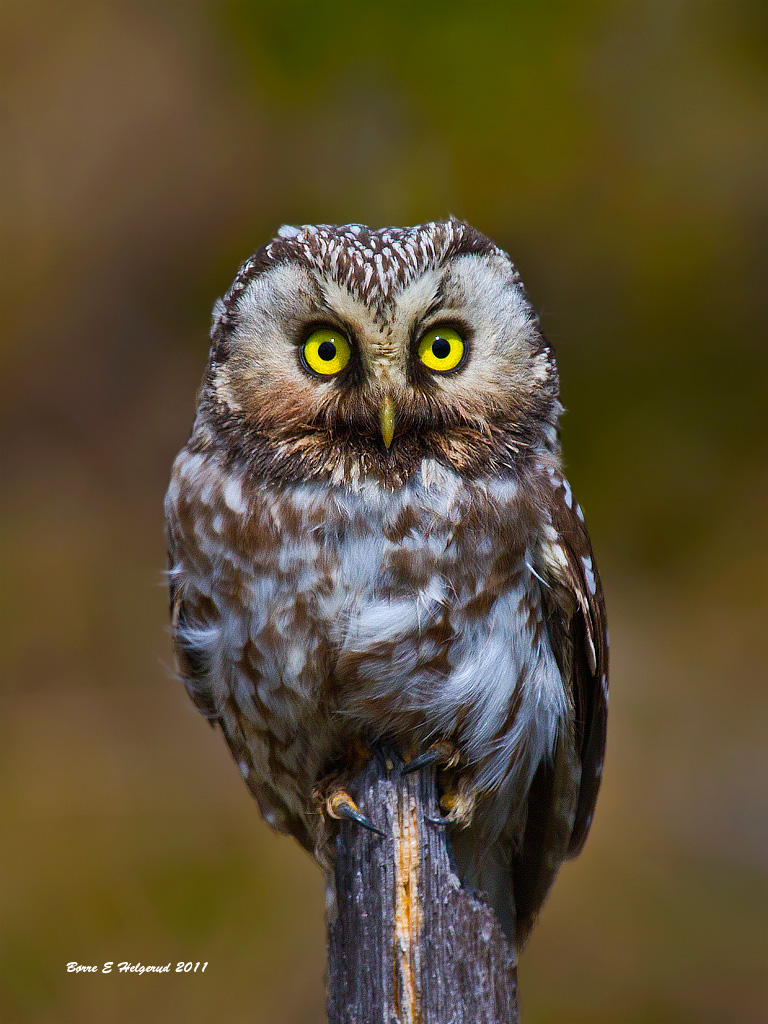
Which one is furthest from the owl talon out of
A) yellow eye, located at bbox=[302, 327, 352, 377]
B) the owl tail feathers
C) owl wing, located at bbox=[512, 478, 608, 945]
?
yellow eye, located at bbox=[302, 327, 352, 377]

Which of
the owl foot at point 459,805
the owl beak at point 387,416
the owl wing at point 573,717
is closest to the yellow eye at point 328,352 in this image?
the owl beak at point 387,416

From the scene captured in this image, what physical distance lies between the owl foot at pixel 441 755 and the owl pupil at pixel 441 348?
0.91 meters

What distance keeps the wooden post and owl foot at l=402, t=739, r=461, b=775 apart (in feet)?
0.38

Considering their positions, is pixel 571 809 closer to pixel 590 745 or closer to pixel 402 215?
pixel 590 745

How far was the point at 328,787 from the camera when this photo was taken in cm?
230

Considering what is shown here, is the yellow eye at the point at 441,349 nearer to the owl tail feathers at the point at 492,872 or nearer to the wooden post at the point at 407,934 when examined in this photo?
the wooden post at the point at 407,934

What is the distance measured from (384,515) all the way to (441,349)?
401 mm

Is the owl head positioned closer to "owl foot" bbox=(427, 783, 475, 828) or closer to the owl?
the owl

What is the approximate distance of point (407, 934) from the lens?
74.4 inches

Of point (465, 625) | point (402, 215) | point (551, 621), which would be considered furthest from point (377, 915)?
point (402, 215)

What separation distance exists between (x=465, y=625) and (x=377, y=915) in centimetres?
65

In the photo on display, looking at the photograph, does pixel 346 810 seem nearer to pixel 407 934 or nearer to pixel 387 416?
pixel 407 934

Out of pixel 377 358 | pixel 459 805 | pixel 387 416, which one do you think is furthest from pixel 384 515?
pixel 459 805

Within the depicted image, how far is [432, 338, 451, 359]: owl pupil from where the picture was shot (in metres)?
2.13
